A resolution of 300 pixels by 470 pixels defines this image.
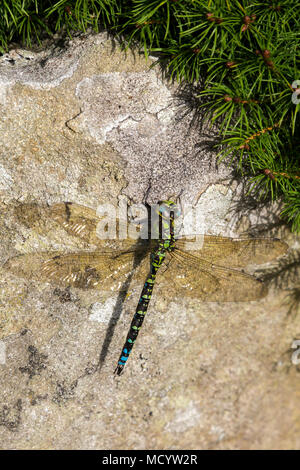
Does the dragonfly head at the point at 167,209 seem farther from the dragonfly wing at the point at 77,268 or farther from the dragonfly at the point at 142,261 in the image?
the dragonfly wing at the point at 77,268

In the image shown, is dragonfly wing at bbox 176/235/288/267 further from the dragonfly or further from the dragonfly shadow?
the dragonfly shadow

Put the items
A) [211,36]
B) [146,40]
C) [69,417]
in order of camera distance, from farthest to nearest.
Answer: [69,417], [146,40], [211,36]

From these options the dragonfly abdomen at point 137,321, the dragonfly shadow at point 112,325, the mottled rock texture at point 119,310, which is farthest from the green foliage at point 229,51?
the dragonfly shadow at point 112,325

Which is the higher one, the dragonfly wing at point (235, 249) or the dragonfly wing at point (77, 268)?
the dragonfly wing at point (235, 249)

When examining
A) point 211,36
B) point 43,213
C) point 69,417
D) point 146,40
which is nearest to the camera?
point 211,36

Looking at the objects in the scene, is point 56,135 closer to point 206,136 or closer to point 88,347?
point 206,136

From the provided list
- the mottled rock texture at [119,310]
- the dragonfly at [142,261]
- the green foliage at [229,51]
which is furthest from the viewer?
the dragonfly at [142,261]

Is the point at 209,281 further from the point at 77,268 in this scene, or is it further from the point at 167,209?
the point at 77,268

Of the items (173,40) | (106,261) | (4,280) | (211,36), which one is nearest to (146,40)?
(173,40)
